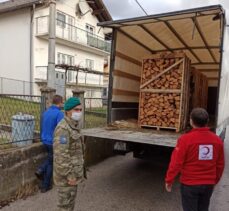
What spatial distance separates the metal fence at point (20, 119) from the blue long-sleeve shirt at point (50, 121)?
0.59m

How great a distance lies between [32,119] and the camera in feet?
20.2

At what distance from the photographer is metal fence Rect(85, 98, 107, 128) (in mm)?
9570

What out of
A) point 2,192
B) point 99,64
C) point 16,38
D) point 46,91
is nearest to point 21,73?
point 16,38

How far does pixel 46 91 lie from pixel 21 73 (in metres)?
17.9

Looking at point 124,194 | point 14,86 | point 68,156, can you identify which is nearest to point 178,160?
point 68,156

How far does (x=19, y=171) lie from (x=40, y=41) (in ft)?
61.4

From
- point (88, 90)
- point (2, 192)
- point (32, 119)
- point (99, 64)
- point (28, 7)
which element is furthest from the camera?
point (99, 64)

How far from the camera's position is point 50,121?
5430mm

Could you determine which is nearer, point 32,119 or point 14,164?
point 14,164

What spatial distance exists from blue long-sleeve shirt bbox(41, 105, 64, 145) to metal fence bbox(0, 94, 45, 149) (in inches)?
23.2

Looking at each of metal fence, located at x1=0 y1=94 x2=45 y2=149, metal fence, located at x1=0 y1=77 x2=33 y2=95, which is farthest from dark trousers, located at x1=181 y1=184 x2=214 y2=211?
metal fence, located at x1=0 y1=77 x2=33 y2=95

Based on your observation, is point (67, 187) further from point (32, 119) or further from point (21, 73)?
point (21, 73)

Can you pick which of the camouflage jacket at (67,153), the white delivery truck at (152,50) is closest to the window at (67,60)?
the white delivery truck at (152,50)

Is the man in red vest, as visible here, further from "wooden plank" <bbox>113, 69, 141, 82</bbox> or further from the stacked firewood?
"wooden plank" <bbox>113, 69, 141, 82</bbox>
